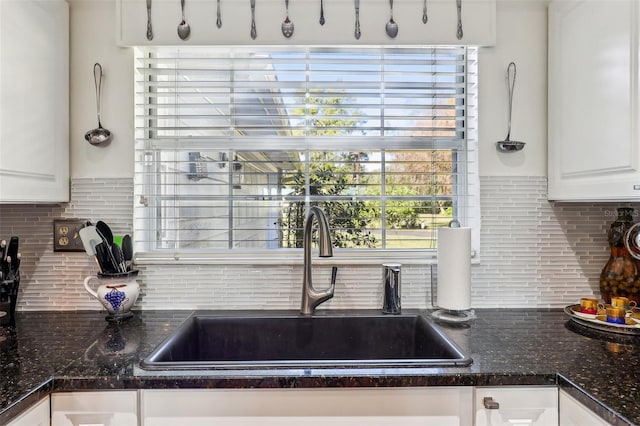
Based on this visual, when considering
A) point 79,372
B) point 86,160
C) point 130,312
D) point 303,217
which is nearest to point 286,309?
point 303,217

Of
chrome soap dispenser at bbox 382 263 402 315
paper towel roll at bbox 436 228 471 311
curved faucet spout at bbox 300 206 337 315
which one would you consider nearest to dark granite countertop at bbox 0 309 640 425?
paper towel roll at bbox 436 228 471 311

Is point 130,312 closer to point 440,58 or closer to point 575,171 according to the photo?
point 440,58

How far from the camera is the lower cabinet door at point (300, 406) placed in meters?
0.97

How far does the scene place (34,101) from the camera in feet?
4.39

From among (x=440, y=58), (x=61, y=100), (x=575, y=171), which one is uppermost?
(x=440, y=58)

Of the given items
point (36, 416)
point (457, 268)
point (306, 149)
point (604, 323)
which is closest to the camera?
point (36, 416)

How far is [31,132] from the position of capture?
1321mm

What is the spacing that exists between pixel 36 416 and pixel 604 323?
1.60 meters

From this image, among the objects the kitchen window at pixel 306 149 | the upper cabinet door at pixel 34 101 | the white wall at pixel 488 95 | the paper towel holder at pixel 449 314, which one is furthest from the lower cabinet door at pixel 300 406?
the white wall at pixel 488 95

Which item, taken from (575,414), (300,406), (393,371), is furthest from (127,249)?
(575,414)

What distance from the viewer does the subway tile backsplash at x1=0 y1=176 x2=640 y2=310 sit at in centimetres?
155

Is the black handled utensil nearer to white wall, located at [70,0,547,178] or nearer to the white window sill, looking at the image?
the white window sill

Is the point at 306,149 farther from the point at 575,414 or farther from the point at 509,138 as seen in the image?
the point at 575,414

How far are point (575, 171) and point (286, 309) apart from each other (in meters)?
1.17
